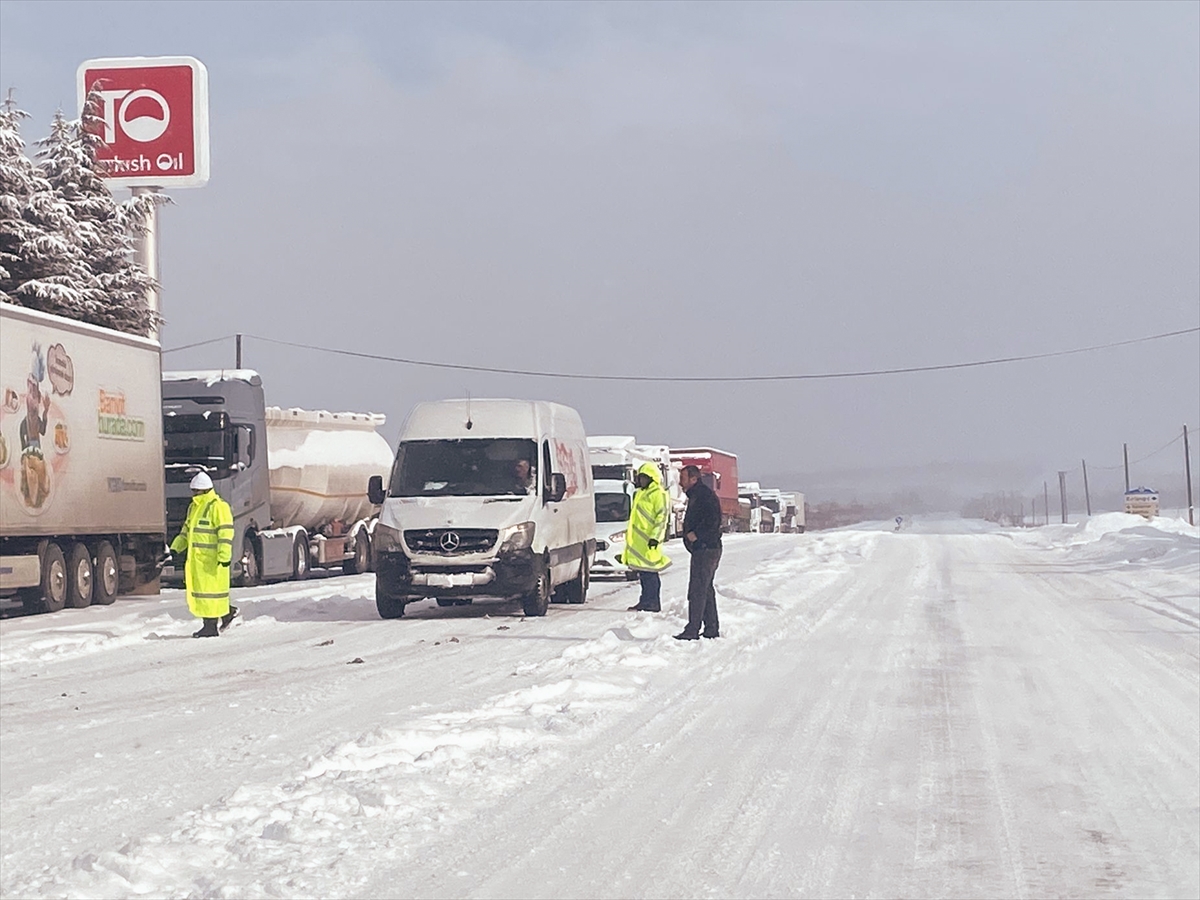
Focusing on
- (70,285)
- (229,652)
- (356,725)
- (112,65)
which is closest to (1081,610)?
(229,652)

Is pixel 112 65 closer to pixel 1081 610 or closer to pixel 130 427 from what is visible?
pixel 130 427

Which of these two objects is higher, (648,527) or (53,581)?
(648,527)

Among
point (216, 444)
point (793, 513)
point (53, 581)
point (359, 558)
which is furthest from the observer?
point (793, 513)

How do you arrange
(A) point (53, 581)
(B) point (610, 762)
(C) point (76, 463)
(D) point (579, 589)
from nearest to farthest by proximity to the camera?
(B) point (610, 762) < (A) point (53, 581) < (D) point (579, 589) < (C) point (76, 463)

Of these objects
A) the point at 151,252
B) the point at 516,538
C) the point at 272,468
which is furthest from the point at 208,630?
the point at 151,252

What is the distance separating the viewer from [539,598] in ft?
60.3

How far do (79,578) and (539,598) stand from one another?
7.55 meters

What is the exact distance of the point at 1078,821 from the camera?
671 centimetres

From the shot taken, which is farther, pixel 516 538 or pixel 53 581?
pixel 53 581

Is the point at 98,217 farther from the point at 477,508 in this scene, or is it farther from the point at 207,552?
the point at 207,552

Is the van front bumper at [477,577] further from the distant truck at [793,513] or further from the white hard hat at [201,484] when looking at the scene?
the distant truck at [793,513]

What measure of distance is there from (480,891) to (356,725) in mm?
4072

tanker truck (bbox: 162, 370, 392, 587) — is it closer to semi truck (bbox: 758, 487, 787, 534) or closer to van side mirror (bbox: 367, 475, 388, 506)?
van side mirror (bbox: 367, 475, 388, 506)

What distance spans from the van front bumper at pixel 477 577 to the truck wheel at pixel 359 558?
14338mm
